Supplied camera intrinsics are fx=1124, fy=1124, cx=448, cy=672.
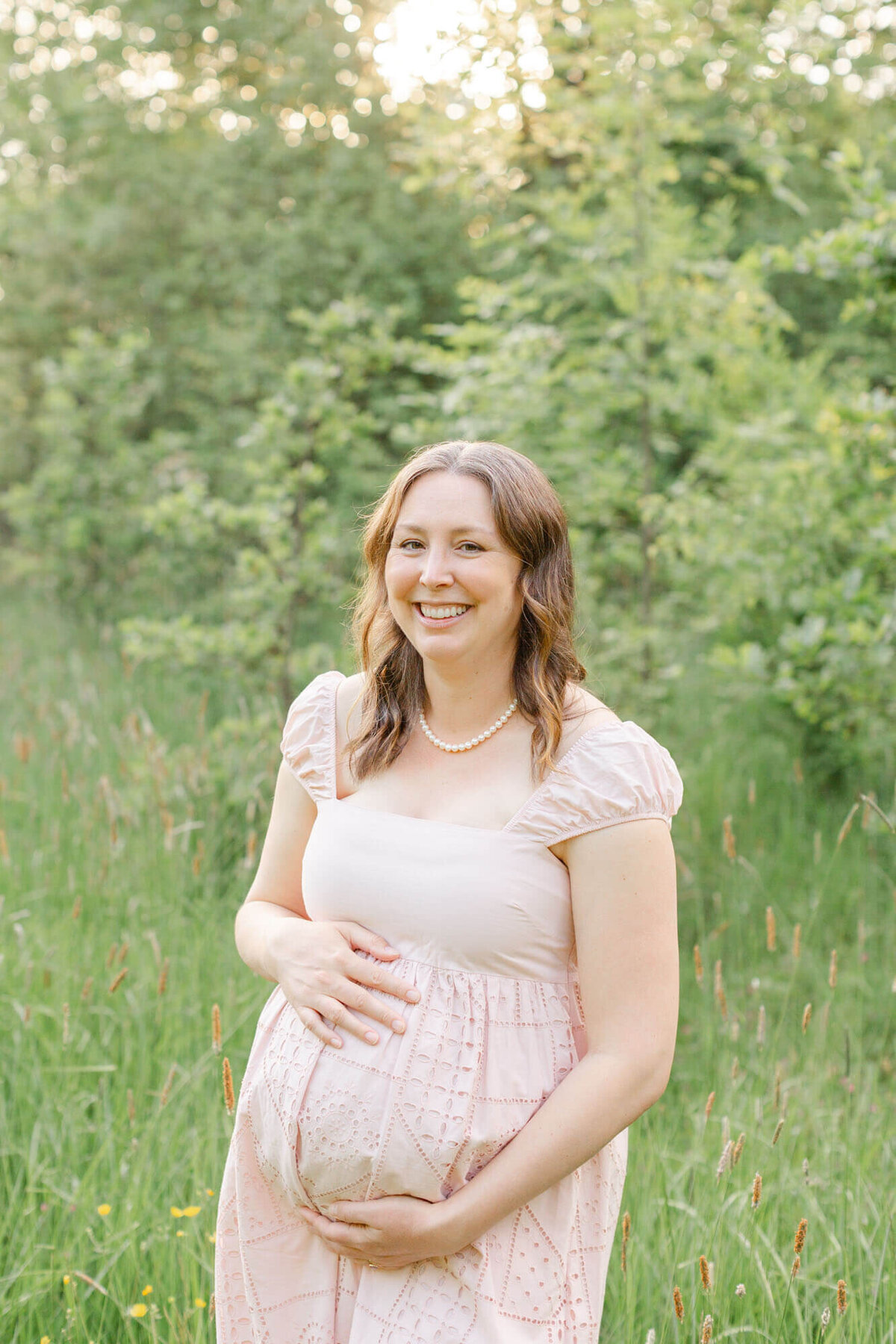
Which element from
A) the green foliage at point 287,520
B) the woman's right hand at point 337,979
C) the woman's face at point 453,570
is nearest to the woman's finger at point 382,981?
the woman's right hand at point 337,979

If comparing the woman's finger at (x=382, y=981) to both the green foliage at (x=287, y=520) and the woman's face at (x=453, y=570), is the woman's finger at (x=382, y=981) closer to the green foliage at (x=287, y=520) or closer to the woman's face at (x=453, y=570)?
the woman's face at (x=453, y=570)

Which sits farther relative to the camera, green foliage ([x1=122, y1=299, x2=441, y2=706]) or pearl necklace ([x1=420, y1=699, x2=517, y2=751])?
green foliage ([x1=122, y1=299, x2=441, y2=706])

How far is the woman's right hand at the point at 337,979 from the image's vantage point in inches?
65.8

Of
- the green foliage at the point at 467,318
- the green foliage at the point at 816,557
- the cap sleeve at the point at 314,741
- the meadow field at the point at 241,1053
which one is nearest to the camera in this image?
the cap sleeve at the point at 314,741

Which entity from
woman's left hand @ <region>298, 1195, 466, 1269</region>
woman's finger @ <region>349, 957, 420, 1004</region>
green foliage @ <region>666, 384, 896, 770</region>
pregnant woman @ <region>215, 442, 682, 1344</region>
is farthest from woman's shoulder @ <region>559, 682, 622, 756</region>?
green foliage @ <region>666, 384, 896, 770</region>

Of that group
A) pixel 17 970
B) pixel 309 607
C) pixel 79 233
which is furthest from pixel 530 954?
pixel 79 233

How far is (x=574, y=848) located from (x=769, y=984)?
7.99 feet

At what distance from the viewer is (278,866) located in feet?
6.82

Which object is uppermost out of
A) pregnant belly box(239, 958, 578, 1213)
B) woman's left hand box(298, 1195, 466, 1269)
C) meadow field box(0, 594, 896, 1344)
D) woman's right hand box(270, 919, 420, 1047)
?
woman's right hand box(270, 919, 420, 1047)

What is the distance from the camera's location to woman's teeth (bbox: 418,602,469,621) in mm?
1777

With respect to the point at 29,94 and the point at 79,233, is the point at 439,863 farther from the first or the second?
the point at 29,94

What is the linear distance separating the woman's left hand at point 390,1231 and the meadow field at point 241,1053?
449 millimetres

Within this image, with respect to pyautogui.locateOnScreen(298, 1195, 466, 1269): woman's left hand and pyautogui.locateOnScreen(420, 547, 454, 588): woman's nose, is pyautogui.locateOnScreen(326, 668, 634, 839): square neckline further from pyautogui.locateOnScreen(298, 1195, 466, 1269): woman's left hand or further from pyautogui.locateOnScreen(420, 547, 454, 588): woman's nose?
pyautogui.locateOnScreen(298, 1195, 466, 1269): woman's left hand

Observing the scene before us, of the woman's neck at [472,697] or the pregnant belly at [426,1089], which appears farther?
the woman's neck at [472,697]
